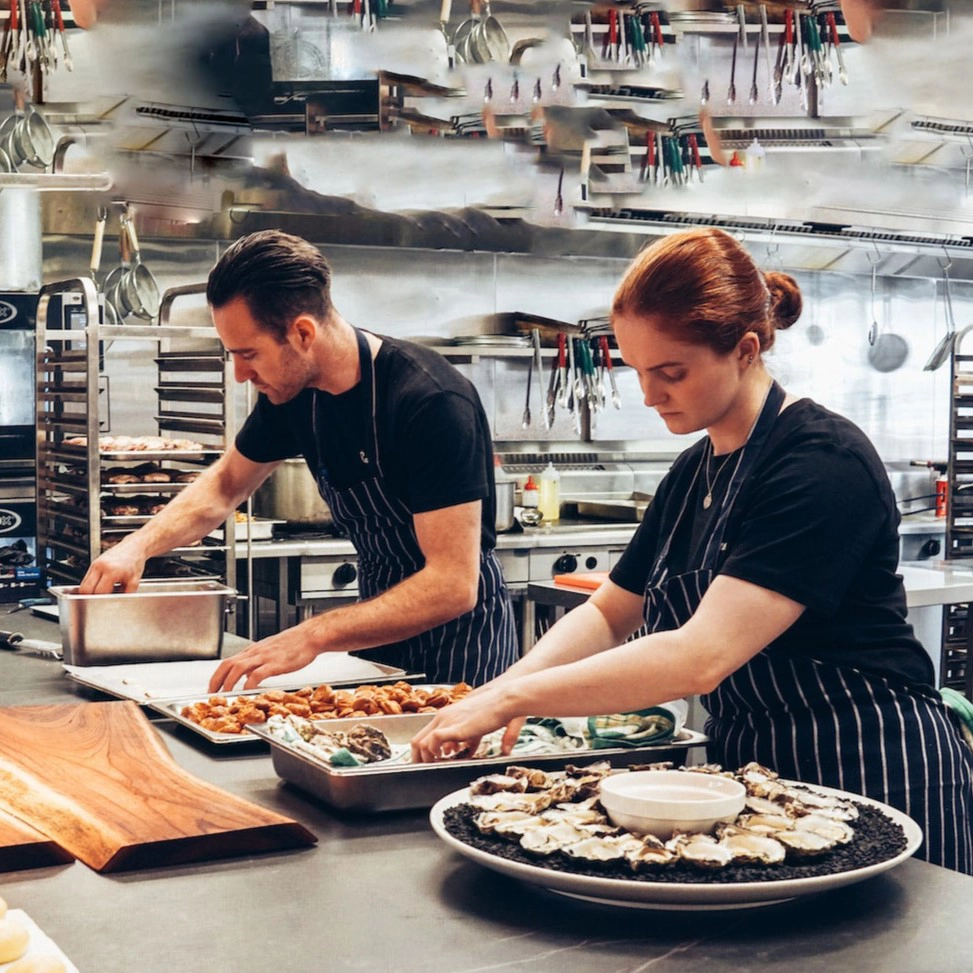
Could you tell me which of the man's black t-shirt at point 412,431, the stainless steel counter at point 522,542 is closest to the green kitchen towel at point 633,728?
the man's black t-shirt at point 412,431

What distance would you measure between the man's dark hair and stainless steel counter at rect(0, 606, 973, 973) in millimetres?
1240

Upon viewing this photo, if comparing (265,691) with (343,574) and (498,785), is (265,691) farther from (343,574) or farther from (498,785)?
(343,574)

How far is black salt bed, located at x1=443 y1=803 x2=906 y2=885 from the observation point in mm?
1185

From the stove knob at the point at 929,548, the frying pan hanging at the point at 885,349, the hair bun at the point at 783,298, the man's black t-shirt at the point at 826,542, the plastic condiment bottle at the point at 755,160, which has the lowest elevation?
the stove knob at the point at 929,548

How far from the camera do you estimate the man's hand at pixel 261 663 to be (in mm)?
2049

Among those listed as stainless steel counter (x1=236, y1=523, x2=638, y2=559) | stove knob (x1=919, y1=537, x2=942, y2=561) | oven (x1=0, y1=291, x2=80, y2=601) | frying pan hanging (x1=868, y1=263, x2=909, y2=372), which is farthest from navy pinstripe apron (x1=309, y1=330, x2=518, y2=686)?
frying pan hanging (x1=868, y1=263, x2=909, y2=372)

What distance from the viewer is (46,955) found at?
1.04 m

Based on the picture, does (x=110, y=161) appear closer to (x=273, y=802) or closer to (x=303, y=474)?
(x=303, y=474)

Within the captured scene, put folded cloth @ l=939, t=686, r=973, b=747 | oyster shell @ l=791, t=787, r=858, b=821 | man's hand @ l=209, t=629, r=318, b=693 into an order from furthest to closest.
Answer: folded cloth @ l=939, t=686, r=973, b=747
man's hand @ l=209, t=629, r=318, b=693
oyster shell @ l=791, t=787, r=858, b=821

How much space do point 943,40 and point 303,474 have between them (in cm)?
394

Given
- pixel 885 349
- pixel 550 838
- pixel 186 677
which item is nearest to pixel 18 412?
pixel 186 677

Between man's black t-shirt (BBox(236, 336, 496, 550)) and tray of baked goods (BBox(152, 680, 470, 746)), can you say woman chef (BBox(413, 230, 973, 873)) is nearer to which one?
tray of baked goods (BBox(152, 680, 470, 746))

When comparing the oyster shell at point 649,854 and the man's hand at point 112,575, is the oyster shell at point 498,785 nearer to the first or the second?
the oyster shell at point 649,854

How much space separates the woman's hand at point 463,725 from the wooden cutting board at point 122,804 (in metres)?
0.17
